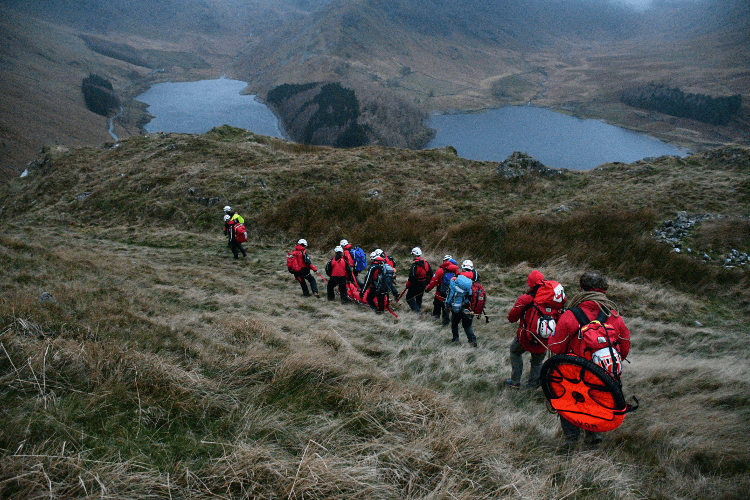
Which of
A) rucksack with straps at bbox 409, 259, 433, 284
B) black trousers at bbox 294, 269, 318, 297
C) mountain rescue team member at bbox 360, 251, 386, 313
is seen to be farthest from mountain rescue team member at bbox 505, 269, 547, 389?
black trousers at bbox 294, 269, 318, 297

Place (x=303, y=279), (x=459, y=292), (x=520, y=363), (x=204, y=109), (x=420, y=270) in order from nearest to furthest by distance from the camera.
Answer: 1. (x=520, y=363)
2. (x=459, y=292)
3. (x=420, y=270)
4. (x=303, y=279)
5. (x=204, y=109)

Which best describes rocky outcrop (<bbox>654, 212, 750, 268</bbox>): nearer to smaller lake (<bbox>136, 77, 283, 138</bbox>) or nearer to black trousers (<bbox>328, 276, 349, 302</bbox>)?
black trousers (<bbox>328, 276, 349, 302</bbox>)

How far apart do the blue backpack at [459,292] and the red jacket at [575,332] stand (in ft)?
8.95

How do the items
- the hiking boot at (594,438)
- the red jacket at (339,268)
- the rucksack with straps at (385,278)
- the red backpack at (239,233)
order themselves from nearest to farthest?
the hiking boot at (594,438) → the rucksack with straps at (385,278) → the red jacket at (339,268) → the red backpack at (239,233)

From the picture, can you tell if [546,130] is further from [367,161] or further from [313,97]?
[367,161]

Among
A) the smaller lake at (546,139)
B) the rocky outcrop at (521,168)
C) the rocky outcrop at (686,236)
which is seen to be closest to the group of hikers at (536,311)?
the rocky outcrop at (686,236)

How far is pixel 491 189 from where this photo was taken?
18.9m

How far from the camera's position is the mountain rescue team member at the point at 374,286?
9.21m

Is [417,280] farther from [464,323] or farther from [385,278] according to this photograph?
[464,323]

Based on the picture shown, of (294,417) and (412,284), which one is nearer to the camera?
(294,417)

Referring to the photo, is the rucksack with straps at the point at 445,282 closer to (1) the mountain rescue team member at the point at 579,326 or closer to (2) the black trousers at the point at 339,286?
(2) the black trousers at the point at 339,286

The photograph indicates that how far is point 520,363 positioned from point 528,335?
0.61 meters

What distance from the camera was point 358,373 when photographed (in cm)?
439

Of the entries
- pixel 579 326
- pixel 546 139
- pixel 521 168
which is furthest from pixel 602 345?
pixel 546 139
